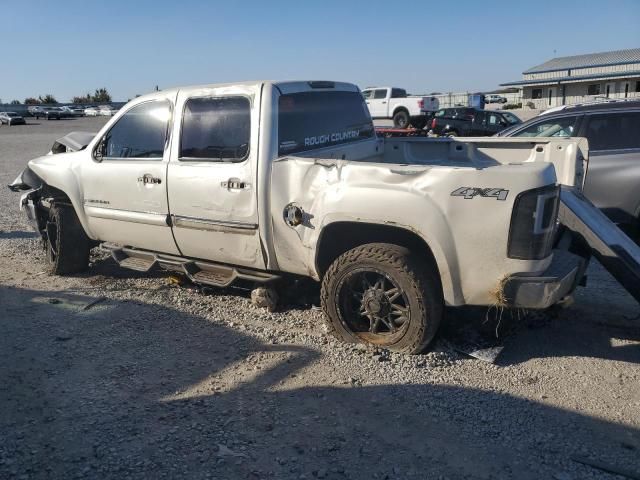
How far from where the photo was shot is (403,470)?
9.76 ft

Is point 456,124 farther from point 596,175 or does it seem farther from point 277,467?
point 277,467

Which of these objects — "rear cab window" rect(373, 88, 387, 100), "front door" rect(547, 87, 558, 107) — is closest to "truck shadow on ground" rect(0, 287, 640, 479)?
"rear cab window" rect(373, 88, 387, 100)

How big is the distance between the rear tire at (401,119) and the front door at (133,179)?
27.0 meters

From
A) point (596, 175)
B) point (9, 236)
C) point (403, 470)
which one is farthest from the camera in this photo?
point (9, 236)

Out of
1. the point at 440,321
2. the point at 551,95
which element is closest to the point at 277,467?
the point at 440,321

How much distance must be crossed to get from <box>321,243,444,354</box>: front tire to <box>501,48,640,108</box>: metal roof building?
149ft

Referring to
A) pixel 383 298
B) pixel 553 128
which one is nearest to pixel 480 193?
pixel 383 298

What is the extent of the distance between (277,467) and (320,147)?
9.30 ft

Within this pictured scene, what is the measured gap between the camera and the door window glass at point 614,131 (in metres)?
7.10

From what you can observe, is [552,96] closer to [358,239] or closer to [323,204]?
[358,239]

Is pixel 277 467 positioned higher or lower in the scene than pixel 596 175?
lower

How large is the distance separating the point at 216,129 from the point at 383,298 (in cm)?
197

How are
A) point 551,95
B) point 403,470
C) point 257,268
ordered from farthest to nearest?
point 551,95 < point 257,268 < point 403,470

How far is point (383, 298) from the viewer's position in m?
4.23
